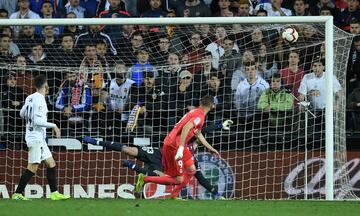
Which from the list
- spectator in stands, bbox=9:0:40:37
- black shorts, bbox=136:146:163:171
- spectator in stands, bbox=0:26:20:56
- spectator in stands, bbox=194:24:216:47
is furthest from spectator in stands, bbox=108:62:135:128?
spectator in stands, bbox=9:0:40:37

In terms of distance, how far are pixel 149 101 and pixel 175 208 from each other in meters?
4.60

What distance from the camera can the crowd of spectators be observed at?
16875 millimetres

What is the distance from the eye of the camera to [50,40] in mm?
17781

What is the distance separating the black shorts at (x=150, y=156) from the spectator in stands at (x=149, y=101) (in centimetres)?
53

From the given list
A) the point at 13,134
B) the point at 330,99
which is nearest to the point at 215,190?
the point at 330,99

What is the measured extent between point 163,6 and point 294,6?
8.01ft

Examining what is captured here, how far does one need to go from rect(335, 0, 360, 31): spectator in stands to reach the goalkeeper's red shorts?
477 cm

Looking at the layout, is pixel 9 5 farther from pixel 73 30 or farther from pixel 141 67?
pixel 141 67

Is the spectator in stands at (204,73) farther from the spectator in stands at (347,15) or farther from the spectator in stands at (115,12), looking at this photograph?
the spectator in stands at (347,15)

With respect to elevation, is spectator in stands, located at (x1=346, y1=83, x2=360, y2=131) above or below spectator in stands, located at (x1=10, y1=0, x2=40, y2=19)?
below

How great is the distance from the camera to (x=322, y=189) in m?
16.8

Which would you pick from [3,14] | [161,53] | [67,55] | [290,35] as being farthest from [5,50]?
[290,35]

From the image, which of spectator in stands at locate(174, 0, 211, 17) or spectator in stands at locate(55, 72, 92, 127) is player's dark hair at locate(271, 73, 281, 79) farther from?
spectator in stands at locate(55, 72, 92, 127)

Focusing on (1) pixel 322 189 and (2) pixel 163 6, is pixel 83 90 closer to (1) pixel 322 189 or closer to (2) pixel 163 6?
(2) pixel 163 6
